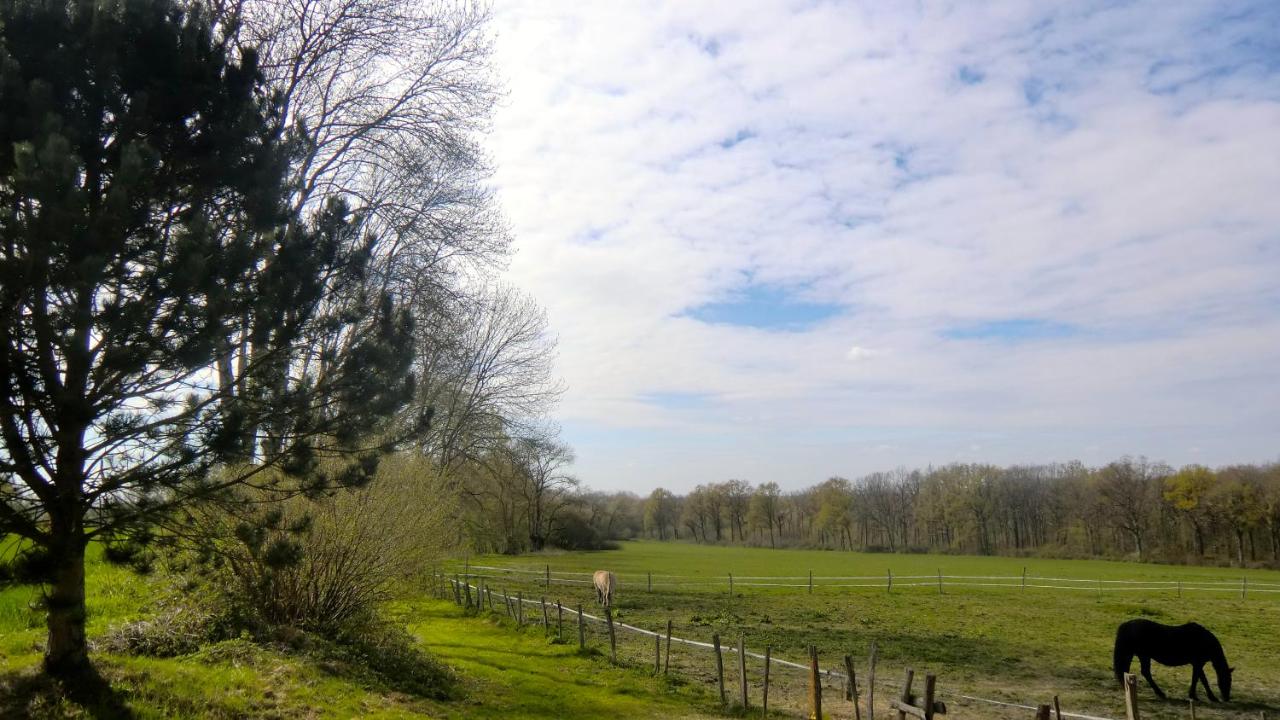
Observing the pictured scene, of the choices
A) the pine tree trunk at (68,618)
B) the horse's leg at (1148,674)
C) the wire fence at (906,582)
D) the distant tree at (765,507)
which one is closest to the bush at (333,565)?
the pine tree trunk at (68,618)

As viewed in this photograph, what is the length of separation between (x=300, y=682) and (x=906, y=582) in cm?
4095

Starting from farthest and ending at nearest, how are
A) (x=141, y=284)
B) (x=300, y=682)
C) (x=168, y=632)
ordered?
(x=168, y=632) < (x=300, y=682) < (x=141, y=284)

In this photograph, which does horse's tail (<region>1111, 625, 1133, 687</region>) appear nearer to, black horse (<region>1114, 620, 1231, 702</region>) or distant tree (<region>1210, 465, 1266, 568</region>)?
black horse (<region>1114, 620, 1231, 702</region>)

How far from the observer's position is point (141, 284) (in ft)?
22.3

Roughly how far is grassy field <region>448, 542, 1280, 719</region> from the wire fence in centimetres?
27

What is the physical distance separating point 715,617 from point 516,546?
37.2 metres

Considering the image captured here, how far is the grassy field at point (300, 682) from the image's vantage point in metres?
7.98

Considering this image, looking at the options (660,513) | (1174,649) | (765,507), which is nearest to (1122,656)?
(1174,649)

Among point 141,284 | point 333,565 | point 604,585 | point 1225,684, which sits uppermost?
point 141,284

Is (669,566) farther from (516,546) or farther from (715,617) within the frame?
(715,617)

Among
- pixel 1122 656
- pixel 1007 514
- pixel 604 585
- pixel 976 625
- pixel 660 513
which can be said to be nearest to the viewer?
pixel 1122 656

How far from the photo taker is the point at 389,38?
13750mm

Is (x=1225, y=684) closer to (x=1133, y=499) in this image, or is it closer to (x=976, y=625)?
(x=976, y=625)

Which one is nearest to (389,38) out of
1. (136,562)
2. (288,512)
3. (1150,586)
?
(288,512)
